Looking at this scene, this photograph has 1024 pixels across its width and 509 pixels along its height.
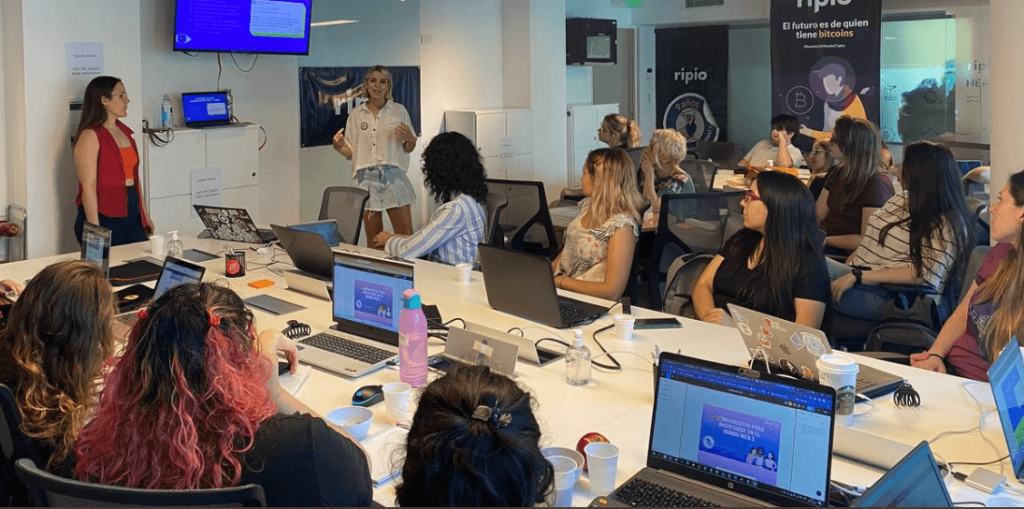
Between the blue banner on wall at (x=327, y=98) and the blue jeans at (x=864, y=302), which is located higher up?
the blue banner on wall at (x=327, y=98)

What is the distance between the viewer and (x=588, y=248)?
14.4ft

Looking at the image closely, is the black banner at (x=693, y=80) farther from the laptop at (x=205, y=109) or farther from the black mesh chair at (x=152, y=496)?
the black mesh chair at (x=152, y=496)

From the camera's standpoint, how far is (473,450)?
5.15ft

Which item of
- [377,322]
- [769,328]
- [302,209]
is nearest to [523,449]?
[769,328]

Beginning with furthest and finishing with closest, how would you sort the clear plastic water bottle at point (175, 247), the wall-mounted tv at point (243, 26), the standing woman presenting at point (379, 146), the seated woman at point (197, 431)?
the standing woman presenting at point (379, 146) → the wall-mounted tv at point (243, 26) → the clear plastic water bottle at point (175, 247) → the seated woman at point (197, 431)

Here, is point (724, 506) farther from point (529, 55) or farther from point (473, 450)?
point (529, 55)

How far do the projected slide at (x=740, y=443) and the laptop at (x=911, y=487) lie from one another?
0.29 meters

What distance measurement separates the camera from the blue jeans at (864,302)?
4375 millimetres

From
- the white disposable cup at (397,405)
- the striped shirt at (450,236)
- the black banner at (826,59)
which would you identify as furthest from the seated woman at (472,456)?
the black banner at (826,59)

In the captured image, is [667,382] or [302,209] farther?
[302,209]

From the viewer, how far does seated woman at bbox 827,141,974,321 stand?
4348 millimetres

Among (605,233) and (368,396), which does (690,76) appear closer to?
(605,233)

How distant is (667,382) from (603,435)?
0.41 metres

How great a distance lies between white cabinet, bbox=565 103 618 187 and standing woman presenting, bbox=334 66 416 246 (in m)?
3.04
